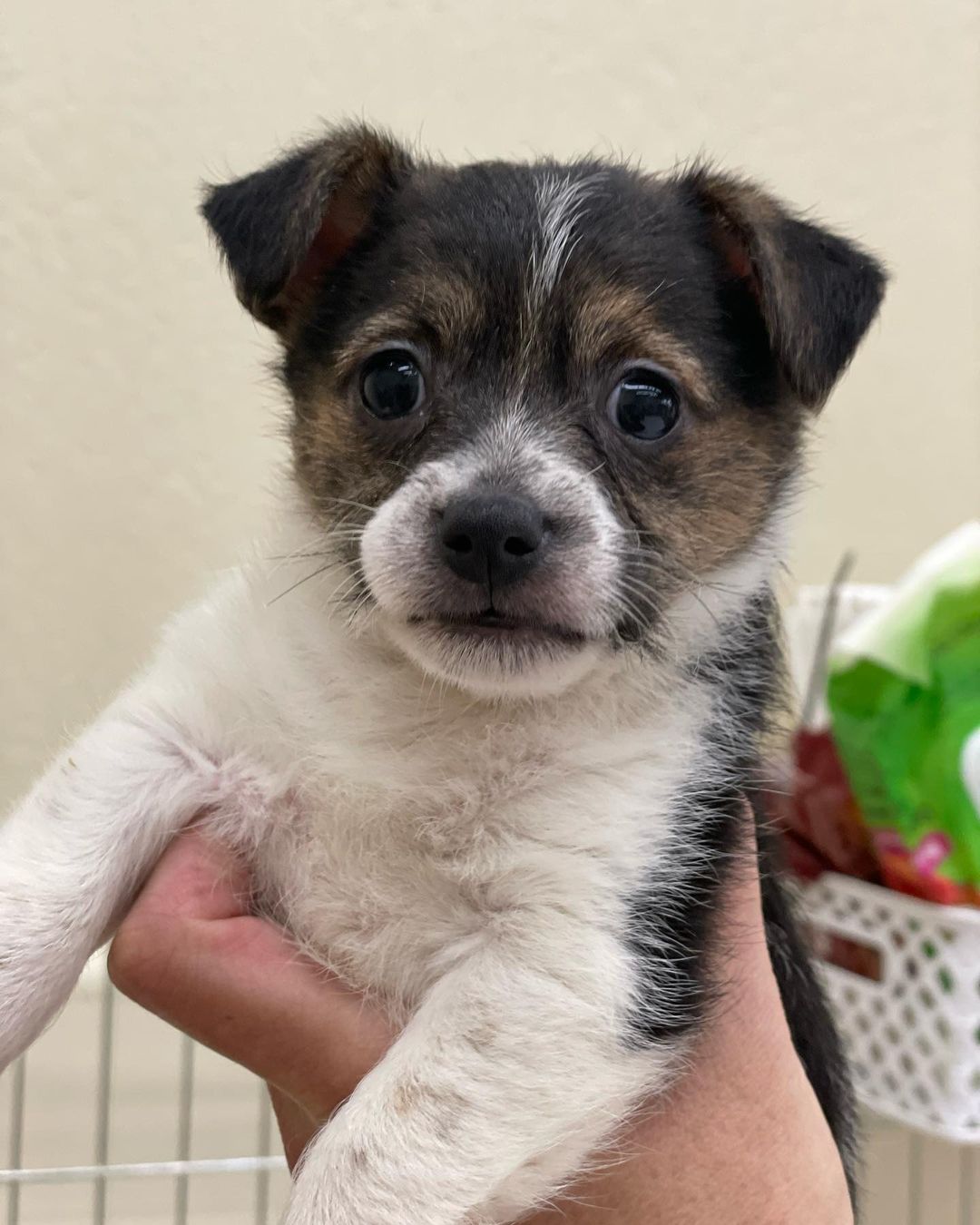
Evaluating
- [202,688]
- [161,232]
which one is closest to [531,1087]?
[202,688]

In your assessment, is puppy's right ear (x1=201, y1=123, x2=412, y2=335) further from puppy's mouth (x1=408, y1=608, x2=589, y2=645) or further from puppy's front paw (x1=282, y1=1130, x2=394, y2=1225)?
puppy's front paw (x1=282, y1=1130, x2=394, y2=1225)

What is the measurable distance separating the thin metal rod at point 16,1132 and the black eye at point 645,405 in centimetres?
204

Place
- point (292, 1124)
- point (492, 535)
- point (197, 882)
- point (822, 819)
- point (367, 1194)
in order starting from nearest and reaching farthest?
point (367, 1194) < point (492, 535) < point (197, 882) < point (292, 1124) < point (822, 819)

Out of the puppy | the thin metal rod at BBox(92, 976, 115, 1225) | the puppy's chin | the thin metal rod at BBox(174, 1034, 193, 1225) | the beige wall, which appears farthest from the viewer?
the beige wall

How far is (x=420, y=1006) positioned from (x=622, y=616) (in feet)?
1.98

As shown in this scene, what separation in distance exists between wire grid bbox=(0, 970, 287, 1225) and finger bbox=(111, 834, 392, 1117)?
1.19 meters

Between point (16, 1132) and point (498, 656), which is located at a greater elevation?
point (498, 656)

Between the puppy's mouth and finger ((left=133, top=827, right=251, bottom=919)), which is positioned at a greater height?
the puppy's mouth

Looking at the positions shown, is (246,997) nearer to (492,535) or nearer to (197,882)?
(197,882)

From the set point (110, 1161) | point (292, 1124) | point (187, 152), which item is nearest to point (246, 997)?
point (292, 1124)

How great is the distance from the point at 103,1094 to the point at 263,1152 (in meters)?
0.48

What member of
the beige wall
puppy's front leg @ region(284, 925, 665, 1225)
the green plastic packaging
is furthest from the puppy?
the beige wall

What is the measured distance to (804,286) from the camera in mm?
1699

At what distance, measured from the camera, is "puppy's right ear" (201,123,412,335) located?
1.71 m
